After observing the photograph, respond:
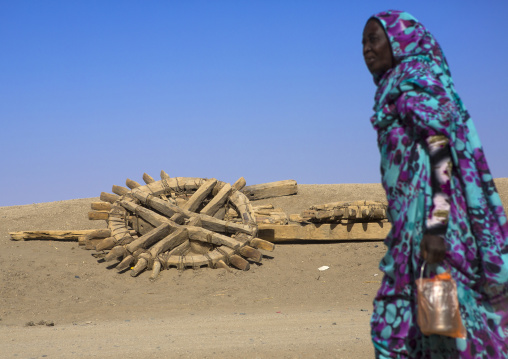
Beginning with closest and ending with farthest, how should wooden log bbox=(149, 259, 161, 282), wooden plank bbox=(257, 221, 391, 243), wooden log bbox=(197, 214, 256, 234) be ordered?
1. wooden log bbox=(149, 259, 161, 282)
2. wooden log bbox=(197, 214, 256, 234)
3. wooden plank bbox=(257, 221, 391, 243)

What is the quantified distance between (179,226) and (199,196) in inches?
33.1

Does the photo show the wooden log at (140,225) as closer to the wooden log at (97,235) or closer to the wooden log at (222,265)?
the wooden log at (97,235)

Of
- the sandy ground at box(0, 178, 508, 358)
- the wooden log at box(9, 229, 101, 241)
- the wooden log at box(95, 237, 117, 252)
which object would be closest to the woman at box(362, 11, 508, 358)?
the sandy ground at box(0, 178, 508, 358)

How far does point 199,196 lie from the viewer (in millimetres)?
10836

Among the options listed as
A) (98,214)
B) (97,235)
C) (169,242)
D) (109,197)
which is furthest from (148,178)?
(169,242)

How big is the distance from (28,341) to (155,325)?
1533 mm

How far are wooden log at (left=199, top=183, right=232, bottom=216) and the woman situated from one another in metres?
7.74

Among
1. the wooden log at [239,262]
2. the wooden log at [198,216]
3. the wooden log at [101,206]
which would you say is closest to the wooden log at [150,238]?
the wooden log at [198,216]

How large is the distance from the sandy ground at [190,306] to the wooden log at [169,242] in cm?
46

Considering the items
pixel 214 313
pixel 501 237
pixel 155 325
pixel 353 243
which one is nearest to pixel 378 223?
pixel 353 243

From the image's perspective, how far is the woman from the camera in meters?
2.94

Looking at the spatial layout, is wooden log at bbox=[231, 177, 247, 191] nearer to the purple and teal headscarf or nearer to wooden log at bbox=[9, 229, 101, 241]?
wooden log at bbox=[9, 229, 101, 241]

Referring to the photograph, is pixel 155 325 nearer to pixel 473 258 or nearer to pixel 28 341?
pixel 28 341

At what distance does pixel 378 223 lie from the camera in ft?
36.9
